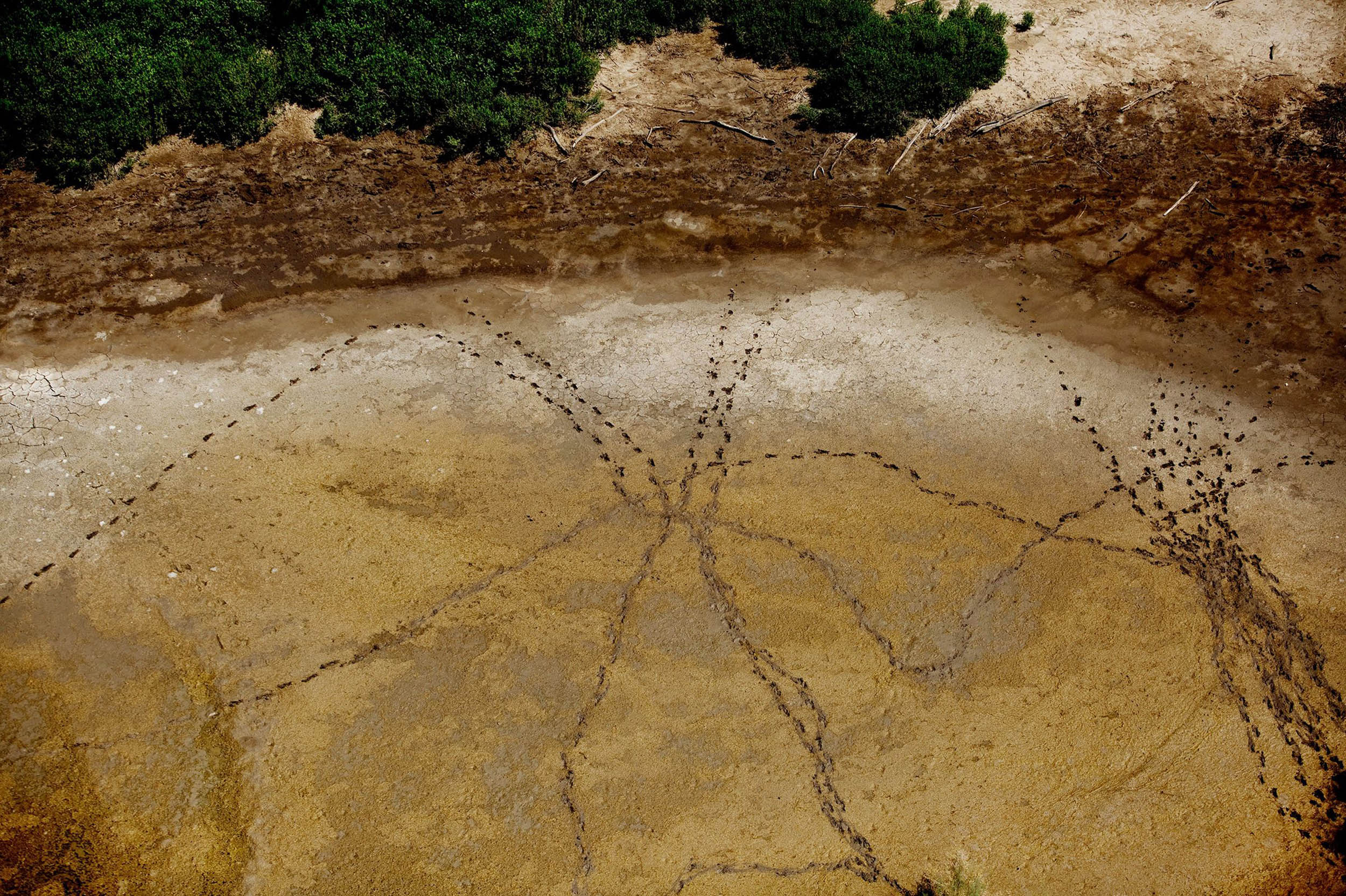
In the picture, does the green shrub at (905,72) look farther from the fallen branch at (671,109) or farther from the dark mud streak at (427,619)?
the dark mud streak at (427,619)

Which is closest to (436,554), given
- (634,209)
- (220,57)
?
(634,209)

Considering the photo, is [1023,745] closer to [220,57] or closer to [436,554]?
[436,554]

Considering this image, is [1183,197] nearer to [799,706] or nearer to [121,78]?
[799,706]

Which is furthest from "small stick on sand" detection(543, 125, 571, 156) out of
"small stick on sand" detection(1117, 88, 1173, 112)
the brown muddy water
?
"small stick on sand" detection(1117, 88, 1173, 112)

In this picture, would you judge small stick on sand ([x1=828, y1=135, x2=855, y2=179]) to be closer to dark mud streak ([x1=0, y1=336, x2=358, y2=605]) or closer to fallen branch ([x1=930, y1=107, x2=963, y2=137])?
fallen branch ([x1=930, y1=107, x2=963, y2=137])

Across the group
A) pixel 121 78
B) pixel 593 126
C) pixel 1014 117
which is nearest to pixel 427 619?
pixel 593 126

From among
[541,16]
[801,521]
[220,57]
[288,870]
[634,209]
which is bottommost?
[288,870]
